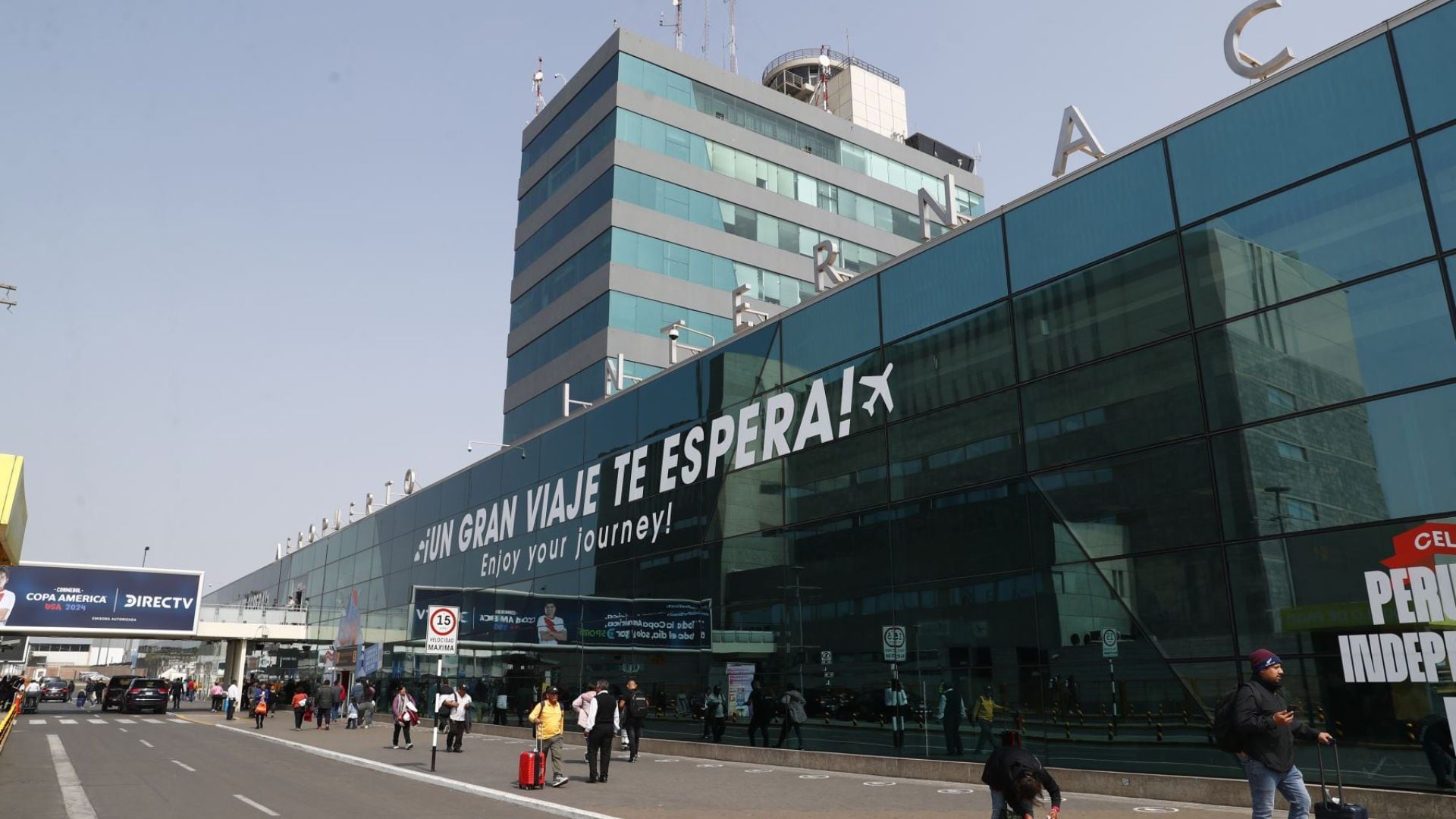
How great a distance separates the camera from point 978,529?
18859mm

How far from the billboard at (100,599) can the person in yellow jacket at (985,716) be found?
4781 cm

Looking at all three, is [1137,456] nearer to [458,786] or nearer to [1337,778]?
[1337,778]

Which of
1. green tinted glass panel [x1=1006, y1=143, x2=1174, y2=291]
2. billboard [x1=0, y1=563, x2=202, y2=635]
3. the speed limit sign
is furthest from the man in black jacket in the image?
billboard [x1=0, y1=563, x2=202, y2=635]

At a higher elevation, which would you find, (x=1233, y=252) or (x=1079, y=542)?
(x=1233, y=252)

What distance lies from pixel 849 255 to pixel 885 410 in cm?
3211

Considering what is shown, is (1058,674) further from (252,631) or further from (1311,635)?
(252,631)

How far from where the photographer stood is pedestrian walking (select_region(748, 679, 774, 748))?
2297 centimetres

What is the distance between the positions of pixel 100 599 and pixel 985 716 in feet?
163

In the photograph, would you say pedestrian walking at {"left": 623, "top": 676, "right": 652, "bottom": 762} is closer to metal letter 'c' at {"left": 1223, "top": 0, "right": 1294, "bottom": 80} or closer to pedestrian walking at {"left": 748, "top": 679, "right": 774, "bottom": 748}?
pedestrian walking at {"left": 748, "top": 679, "right": 774, "bottom": 748}

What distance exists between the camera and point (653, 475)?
2905 cm

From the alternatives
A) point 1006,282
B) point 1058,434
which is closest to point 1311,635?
point 1058,434

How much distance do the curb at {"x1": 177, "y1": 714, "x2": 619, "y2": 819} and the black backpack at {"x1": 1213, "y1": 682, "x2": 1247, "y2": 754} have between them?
24.8 ft

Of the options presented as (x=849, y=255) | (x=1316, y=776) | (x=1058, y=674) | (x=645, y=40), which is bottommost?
(x=1316, y=776)

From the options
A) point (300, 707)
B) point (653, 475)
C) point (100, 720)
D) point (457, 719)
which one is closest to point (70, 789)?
point (457, 719)
